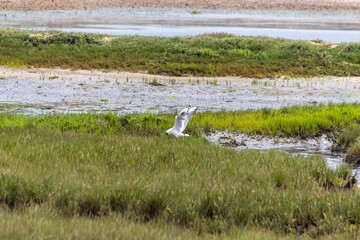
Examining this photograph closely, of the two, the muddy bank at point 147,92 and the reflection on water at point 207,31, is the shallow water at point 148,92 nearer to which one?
the muddy bank at point 147,92

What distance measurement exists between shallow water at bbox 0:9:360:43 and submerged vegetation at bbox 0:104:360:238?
85.3 feet

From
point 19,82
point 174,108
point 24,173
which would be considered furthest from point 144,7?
point 24,173

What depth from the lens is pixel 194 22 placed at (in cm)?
4972

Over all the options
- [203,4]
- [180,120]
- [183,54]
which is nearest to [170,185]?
[180,120]

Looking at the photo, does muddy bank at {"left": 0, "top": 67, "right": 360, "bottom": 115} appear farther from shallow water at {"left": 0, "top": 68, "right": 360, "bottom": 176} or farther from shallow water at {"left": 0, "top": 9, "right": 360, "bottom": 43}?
shallow water at {"left": 0, "top": 9, "right": 360, "bottom": 43}

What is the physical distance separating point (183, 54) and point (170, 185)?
71.0ft

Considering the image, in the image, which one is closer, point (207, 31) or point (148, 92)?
point (148, 92)

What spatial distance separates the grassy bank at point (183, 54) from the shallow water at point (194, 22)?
215 inches

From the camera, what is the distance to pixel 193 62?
29531 mm

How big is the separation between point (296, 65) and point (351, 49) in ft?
11.7

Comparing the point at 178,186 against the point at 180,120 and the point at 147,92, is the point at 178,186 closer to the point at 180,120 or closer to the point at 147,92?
the point at 180,120

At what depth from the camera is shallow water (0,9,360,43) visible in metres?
40.8

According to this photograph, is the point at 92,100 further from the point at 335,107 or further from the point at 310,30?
the point at 310,30

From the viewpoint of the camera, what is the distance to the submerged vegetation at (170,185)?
27.1ft
